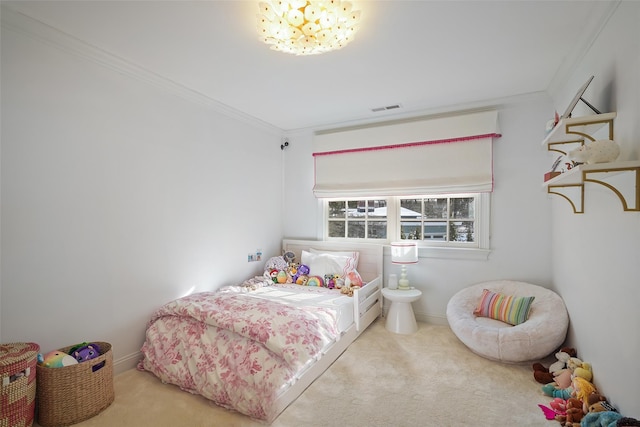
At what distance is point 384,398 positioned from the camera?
7.09 ft

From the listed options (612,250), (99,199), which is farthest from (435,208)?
(99,199)

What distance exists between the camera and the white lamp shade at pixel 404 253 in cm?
344

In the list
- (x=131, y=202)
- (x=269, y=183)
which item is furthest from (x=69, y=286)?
(x=269, y=183)

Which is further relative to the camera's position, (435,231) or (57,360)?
(435,231)

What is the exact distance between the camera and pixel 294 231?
448cm

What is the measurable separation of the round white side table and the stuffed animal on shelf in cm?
269

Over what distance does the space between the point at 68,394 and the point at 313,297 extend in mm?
1942

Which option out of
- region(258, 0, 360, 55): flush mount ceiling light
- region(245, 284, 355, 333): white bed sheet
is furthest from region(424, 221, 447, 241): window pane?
region(258, 0, 360, 55): flush mount ceiling light

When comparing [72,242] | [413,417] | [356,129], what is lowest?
[413,417]

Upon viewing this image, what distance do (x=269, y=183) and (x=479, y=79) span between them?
273 centimetres

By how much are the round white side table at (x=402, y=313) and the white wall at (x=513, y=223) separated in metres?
0.39

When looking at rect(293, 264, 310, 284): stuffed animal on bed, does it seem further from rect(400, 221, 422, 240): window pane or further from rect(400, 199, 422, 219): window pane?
rect(400, 199, 422, 219): window pane

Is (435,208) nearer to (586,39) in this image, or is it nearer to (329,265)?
(329,265)

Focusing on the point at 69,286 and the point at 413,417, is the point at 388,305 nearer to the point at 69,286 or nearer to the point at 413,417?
the point at 413,417
